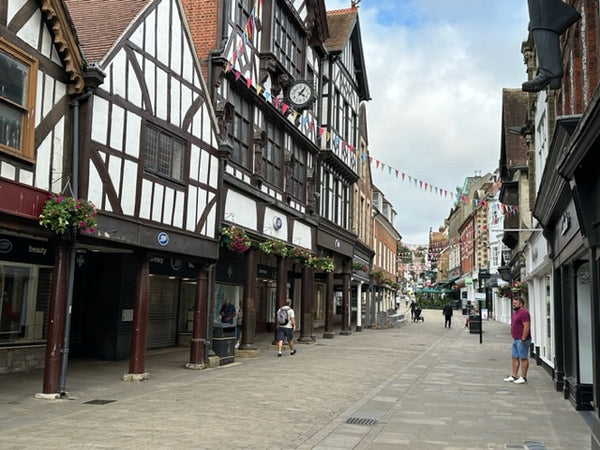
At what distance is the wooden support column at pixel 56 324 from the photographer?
1021 centimetres

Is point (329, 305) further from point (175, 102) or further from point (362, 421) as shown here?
point (362, 421)

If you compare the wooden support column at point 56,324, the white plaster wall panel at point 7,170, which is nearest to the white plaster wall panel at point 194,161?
the wooden support column at point 56,324

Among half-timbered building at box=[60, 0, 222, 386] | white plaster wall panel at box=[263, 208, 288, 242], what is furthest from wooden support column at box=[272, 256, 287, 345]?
half-timbered building at box=[60, 0, 222, 386]

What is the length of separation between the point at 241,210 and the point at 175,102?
4532 mm

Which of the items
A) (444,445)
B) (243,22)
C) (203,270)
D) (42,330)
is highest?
(243,22)

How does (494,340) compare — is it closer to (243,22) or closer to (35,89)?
(243,22)

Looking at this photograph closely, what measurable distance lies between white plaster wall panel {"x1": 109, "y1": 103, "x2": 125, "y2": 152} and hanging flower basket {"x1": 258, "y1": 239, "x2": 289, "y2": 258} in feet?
23.2

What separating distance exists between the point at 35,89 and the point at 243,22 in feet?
30.4

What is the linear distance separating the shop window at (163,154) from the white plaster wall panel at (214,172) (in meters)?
1.35

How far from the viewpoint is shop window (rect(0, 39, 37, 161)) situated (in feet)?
30.1

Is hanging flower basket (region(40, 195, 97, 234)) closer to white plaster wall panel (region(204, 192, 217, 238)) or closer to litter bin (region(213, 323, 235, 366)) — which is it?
white plaster wall panel (region(204, 192, 217, 238))

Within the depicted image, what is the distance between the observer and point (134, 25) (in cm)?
1227

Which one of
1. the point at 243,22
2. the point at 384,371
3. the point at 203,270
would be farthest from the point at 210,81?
the point at 384,371

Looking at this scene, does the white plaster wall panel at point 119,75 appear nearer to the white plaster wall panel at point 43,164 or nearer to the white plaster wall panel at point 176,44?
the white plaster wall panel at point 176,44
